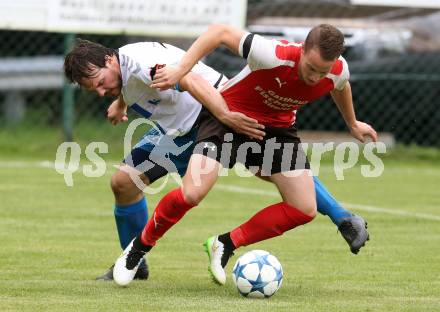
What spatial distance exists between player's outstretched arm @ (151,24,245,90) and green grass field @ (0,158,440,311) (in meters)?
0.93

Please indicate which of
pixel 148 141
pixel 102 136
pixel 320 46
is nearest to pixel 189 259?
pixel 148 141

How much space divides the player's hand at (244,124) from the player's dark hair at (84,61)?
0.62 m

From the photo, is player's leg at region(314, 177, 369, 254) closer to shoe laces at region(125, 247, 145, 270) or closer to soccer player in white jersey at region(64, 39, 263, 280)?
soccer player in white jersey at region(64, 39, 263, 280)

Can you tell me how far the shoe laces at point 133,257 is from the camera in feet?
18.2

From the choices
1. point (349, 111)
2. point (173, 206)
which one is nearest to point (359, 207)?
point (349, 111)

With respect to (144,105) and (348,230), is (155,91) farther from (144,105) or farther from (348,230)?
(348,230)

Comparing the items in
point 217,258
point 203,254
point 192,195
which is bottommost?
point 203,254

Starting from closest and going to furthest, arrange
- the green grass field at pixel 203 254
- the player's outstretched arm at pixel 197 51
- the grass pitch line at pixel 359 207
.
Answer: the green grass field at pixel 203 254 → the player's outstretched arm at pixel 197 51 → the grass pitch line at pixel 359 207

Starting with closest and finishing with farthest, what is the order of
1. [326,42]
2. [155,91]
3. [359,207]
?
[326,42] < [155,91] < [359,207]

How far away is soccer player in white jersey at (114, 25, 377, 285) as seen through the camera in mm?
5305

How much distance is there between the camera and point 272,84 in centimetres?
546

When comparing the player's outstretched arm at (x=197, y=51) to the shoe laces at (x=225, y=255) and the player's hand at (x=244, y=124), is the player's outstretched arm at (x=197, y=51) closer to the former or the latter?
the player's hand at (x=244, y=124)

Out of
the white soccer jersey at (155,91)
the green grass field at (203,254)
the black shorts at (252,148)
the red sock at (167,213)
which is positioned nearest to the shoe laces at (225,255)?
the green grass field at (203,254)

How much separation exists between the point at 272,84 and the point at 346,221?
2.75 ft
